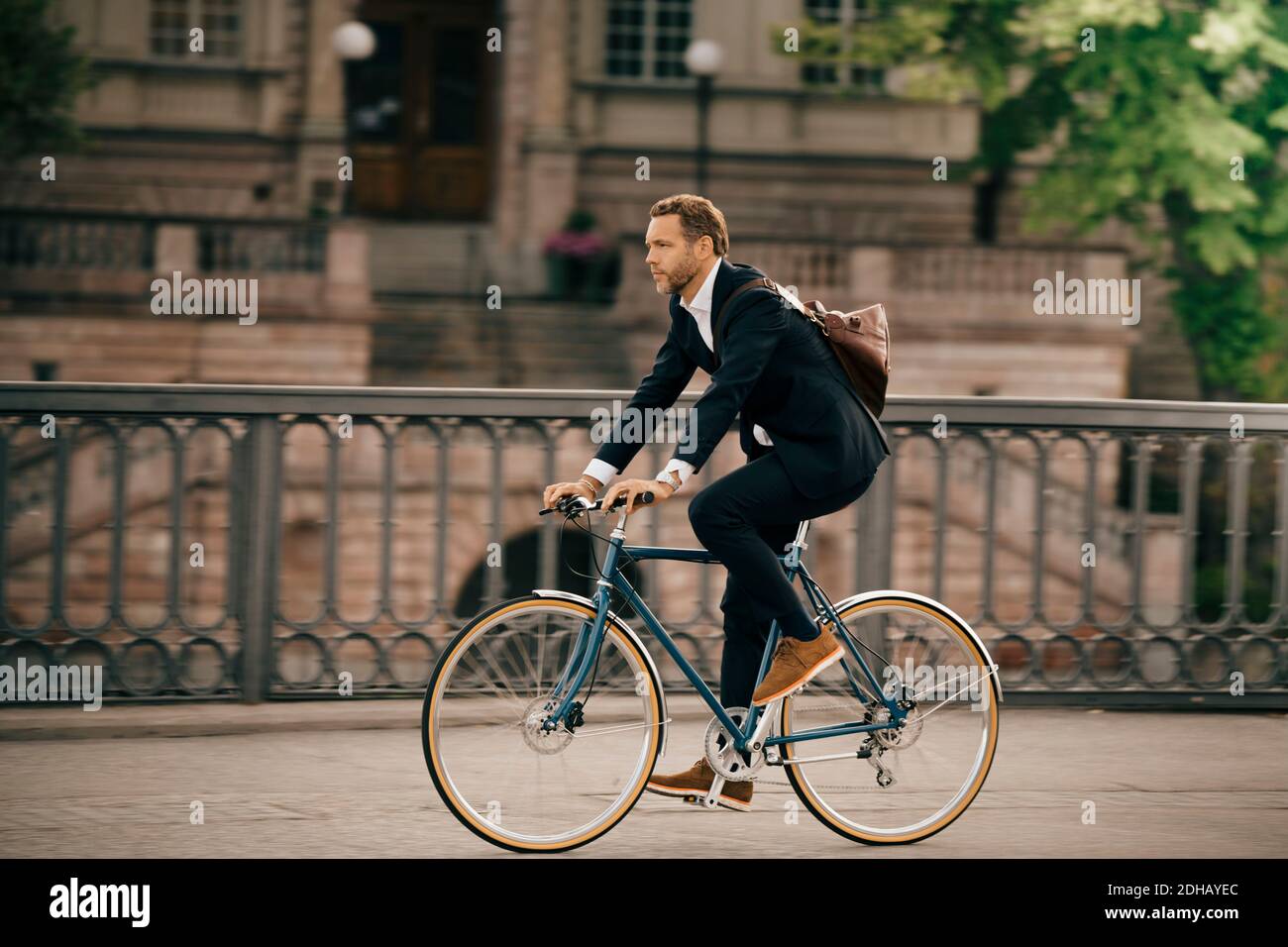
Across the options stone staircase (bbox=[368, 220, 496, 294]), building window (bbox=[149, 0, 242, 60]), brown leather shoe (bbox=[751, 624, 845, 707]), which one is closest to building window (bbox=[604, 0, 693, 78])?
stone staircase (bbox=[368, 220, 496, 294])

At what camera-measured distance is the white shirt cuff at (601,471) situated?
5424 mm

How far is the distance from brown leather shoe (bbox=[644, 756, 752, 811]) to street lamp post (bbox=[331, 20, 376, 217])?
888 inches

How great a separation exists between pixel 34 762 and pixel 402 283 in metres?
19.7

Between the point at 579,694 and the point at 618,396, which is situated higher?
the point at 618,396

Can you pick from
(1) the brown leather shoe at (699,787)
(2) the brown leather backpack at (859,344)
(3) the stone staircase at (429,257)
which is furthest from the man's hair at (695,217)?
(3) the stone staircase at (429,257)

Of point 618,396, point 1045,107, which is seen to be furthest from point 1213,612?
point 1045,107

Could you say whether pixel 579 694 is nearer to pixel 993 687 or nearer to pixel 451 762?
pixel 451 762

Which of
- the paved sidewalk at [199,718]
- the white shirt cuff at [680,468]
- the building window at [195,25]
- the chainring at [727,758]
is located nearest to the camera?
the white shirt cuff at [680,468]

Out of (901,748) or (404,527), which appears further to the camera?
(404,527)

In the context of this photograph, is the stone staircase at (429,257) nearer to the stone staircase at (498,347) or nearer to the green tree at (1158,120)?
the stone staircase at (498,347)

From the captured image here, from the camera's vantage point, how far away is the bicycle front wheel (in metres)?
5.27

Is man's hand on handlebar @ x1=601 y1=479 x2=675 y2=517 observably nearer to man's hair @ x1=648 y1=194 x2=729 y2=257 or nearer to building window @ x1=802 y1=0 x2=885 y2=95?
man's hair @ x1=648 y1=194 x2=729 y2=257

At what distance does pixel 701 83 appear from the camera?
1035 inches

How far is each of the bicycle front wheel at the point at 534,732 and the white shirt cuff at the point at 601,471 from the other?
0.41 metres
